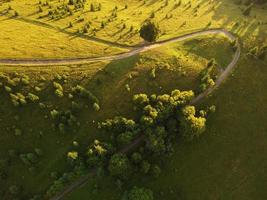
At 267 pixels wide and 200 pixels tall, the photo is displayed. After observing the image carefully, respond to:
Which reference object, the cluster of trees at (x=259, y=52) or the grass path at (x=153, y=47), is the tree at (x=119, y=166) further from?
the cluster of trees at (x=259, y=52)

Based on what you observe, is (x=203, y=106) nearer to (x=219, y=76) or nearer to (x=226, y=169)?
(x=219, y=76)

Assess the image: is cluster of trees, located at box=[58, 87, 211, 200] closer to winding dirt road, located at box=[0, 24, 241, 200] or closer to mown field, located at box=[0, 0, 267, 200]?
mown field, located at box=[0, 0, 267, 200]

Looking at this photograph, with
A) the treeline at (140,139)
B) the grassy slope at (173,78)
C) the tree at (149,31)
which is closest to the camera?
the treeline at (140,139)

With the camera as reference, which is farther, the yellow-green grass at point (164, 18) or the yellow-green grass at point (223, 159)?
the yellow-green grass at point (164, 18)

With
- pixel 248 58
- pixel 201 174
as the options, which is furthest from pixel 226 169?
pixel 248 58

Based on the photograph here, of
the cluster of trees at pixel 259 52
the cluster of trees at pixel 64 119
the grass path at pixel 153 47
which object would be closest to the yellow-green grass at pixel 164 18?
the grass path at pixel 153 47

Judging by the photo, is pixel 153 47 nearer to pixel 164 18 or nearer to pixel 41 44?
pixel 164 18

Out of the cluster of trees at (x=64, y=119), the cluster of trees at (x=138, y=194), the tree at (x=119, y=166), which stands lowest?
the cluster of trees at (x=138, y=194)
